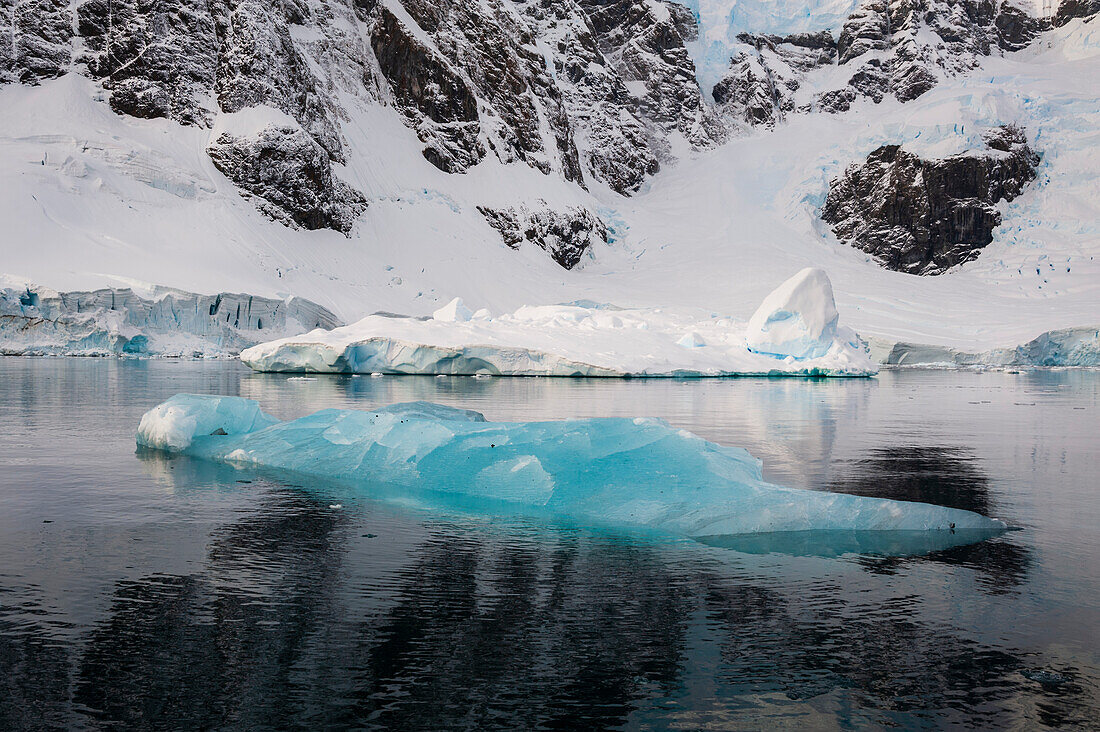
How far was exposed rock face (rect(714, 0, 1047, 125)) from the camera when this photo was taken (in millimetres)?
78750

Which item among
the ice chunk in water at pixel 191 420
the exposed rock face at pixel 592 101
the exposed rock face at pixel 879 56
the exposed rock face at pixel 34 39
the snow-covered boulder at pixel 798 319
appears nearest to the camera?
the ice chunk in water at pixel 191 420

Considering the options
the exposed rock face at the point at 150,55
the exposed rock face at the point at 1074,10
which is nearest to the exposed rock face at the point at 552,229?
the exposed rock face at the point at 150,55

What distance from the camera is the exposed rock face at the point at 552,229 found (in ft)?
202

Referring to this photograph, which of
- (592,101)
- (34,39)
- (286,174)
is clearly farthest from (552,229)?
(34,39)

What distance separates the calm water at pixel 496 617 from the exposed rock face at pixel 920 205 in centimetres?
6337

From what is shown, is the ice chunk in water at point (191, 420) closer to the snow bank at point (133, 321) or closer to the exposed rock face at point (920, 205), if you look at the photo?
the snow bank at point (133, 321)

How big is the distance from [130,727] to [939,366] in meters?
41.7

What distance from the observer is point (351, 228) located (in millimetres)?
54938

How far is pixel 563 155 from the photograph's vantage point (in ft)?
230

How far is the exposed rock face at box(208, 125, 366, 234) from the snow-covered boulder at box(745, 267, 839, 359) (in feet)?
105

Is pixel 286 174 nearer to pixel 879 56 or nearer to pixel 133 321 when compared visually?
pixel 133 321

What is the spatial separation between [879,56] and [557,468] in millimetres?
82729

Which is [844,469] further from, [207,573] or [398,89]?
[398,89]

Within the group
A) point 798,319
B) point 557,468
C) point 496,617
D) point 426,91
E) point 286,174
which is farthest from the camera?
point 426,91
